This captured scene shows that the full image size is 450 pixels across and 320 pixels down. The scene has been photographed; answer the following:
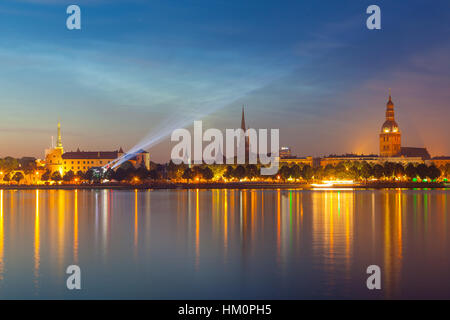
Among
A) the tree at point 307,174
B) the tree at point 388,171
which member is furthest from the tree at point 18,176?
the tree at point 388,171

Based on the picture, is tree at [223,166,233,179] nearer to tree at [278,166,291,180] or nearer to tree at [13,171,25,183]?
tree at [278,166,291,180]

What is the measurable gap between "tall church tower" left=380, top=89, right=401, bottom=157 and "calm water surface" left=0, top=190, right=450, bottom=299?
6079 inches

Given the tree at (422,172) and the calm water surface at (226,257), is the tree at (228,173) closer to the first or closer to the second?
the tree at (422,172)

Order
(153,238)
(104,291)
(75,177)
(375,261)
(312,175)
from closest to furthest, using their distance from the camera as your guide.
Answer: (104,291) < (375,261) < (153,238) < (312,175) < (75,177)

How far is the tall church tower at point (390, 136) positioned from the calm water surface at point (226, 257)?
15442cm

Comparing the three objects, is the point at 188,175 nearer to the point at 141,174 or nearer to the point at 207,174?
the point at 207,174

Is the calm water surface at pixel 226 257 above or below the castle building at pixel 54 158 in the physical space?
below

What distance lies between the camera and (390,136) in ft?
605

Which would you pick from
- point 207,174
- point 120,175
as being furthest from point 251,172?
point 120,175

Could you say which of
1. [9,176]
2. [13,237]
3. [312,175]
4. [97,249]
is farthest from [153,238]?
[9,176]

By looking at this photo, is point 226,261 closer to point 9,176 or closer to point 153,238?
point 153,238

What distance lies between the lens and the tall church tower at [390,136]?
184 meters
